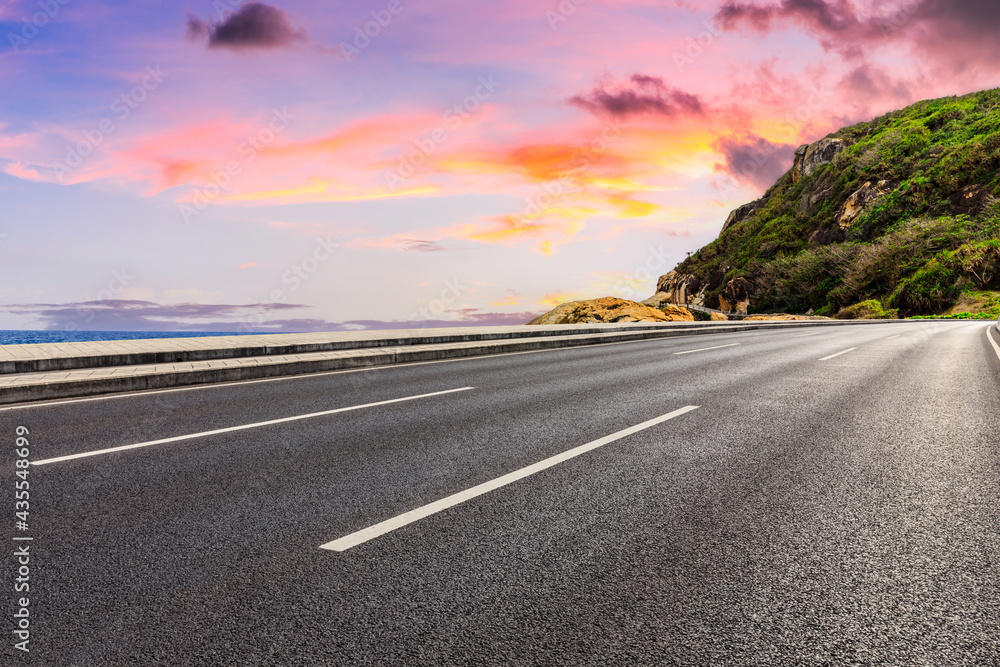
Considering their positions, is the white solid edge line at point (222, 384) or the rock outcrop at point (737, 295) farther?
the rock outcrop at point (737, 295)

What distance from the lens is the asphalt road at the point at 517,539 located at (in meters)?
2.47

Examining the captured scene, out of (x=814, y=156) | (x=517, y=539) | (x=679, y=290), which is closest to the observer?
(x=517, y=539)

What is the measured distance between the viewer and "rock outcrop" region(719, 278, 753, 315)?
85150 mm

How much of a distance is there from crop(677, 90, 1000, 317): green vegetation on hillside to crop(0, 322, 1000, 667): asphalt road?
6185 centimetres

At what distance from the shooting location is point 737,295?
86312 millimetres

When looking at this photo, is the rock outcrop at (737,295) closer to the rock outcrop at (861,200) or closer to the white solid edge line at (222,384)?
the rock outcrop at (861,200)

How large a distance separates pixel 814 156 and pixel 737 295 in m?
43.2

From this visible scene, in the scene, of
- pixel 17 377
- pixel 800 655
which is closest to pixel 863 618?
pixel 800 655

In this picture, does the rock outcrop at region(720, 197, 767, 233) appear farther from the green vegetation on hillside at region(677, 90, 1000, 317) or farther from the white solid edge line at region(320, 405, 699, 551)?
the white solid edge line at region(320, 405, 699, 551)

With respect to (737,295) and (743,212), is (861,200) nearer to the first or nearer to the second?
(737,295)

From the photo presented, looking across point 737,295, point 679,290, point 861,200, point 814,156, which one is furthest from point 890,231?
point 814,156

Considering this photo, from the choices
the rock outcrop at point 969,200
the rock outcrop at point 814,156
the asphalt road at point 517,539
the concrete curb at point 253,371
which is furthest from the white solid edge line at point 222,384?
the rock outcrop at point 814,156

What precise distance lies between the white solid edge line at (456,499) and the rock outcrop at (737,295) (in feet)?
281

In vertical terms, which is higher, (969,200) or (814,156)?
(814,156)
